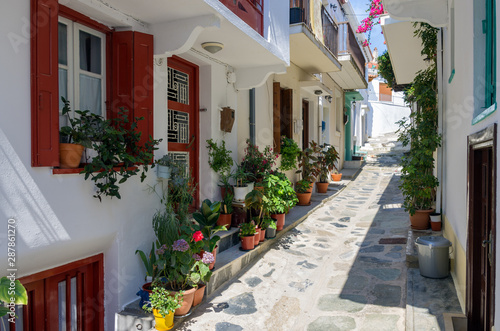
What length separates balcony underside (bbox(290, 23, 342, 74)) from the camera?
7.72 m

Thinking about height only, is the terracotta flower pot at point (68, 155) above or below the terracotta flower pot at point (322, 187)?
above

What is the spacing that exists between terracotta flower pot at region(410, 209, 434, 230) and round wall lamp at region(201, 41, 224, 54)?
181 inches

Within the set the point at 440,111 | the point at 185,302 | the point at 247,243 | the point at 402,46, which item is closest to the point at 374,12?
the point at 402,46

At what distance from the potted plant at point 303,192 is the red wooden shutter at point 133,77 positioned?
5.94 metres

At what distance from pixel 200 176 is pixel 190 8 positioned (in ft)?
8.98

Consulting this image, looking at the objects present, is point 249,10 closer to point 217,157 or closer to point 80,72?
point 217,157

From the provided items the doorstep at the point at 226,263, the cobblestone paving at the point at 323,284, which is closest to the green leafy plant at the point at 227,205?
the doorstep at the point at 226,263

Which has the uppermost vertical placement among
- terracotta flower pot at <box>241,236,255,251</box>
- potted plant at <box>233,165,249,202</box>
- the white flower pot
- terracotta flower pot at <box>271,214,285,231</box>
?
the white flower pot

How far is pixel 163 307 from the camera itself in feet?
12.6

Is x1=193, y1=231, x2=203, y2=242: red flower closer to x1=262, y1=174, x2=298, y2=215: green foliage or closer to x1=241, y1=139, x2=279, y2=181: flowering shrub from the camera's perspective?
x1=262, y1=174, x2=298, y2=215: green foliage

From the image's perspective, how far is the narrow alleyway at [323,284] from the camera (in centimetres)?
431

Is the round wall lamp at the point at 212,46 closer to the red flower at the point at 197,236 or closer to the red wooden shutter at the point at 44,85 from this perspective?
the red wooden shutter at the point at 44,85

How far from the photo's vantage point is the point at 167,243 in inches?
170

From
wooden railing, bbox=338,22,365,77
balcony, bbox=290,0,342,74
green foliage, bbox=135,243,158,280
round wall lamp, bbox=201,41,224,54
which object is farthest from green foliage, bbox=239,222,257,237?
wooden railing, bbox=338,22,365,77
